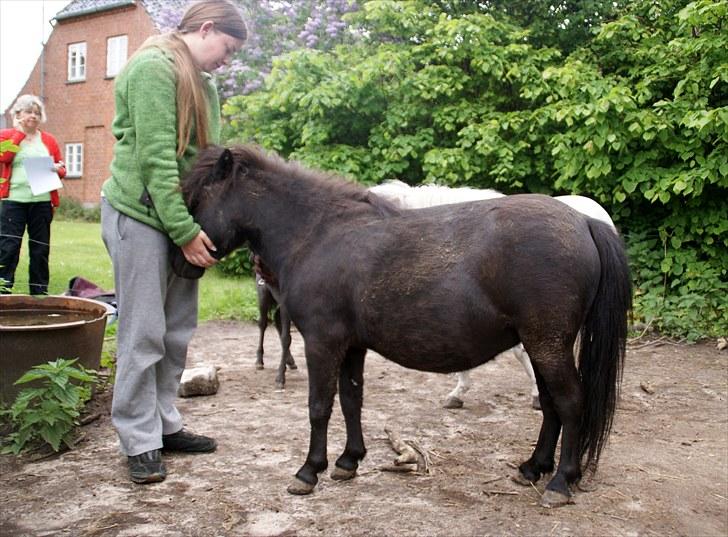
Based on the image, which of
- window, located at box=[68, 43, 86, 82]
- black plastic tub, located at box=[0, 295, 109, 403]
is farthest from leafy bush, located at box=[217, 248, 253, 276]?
window, located at box=[68, 43, 86, 82]

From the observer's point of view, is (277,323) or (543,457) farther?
(277,323)

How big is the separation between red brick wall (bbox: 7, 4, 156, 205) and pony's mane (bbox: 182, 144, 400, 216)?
20.9m

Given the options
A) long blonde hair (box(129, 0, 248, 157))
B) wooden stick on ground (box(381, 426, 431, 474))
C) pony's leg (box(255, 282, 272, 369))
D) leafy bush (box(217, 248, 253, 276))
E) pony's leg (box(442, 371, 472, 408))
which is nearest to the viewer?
long blonde hair (box(129, 0, 248, 157))

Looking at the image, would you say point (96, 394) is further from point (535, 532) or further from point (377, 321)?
point (535, 532)

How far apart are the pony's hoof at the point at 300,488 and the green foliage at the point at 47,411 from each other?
1.37 metres

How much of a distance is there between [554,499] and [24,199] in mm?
5813

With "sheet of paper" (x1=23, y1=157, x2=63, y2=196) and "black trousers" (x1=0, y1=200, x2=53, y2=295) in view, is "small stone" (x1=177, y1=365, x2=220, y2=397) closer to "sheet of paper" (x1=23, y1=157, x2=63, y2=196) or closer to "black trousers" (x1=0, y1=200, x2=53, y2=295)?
"black trousers" (x1=0, y1=200, x2=53, y2=295)

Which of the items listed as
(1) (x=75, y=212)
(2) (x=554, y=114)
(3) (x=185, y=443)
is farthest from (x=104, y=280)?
(1) (x=75, y=212)

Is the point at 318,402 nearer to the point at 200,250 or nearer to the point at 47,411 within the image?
the point at 200,250

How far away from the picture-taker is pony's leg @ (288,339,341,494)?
3.11m

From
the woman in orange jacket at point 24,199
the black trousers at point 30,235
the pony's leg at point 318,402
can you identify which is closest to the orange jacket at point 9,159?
the woman in orange jacket at point 24,199

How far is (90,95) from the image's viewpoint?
23.2 metres

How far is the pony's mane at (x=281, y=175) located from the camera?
3.18 meters

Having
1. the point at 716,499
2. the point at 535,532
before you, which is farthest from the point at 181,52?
the point at 716,499
